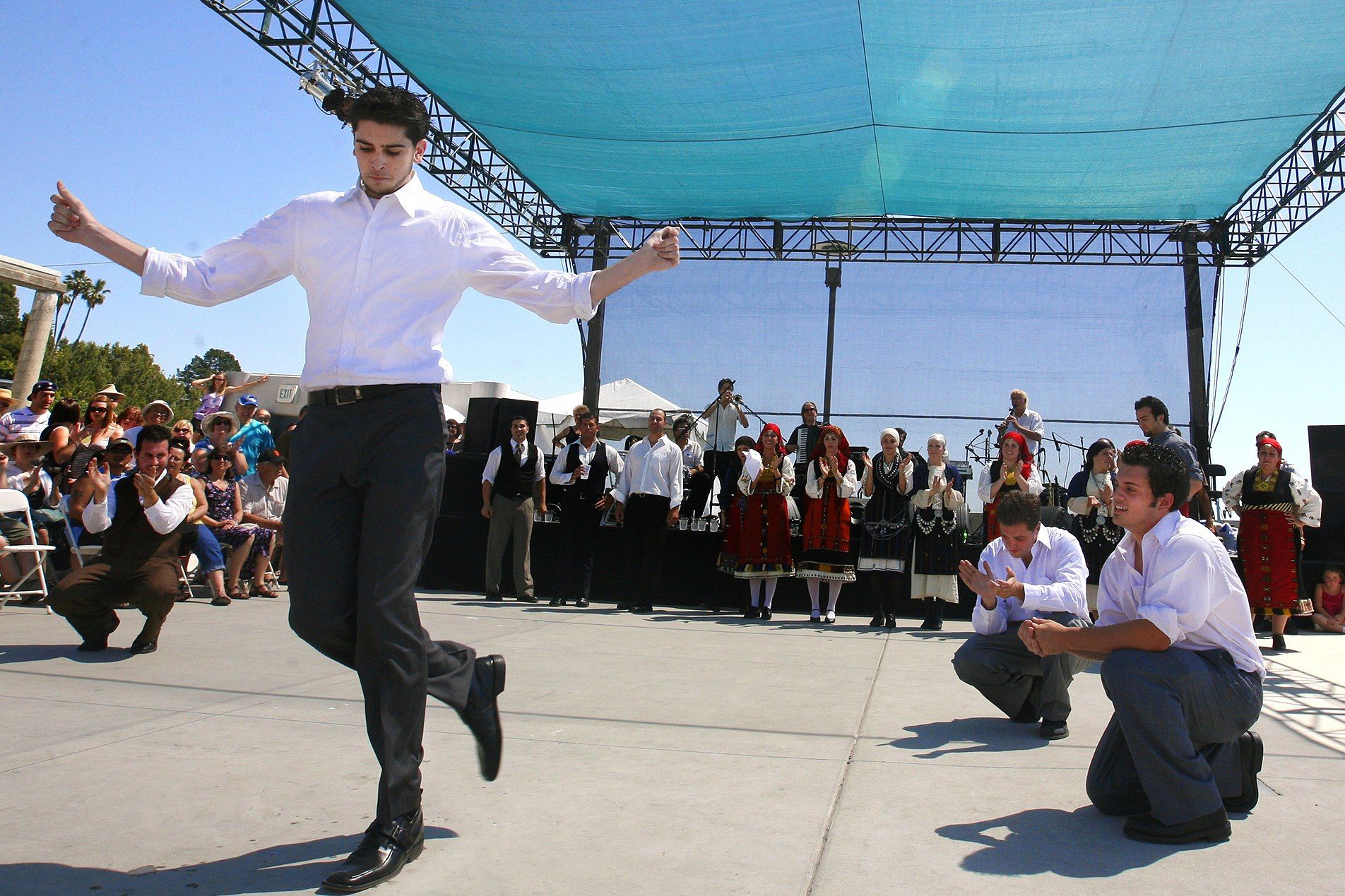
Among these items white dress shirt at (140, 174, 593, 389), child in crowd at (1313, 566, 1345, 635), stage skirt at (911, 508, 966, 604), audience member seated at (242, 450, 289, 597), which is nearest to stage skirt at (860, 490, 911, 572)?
stage skirt at (911, 508, 966, 604)

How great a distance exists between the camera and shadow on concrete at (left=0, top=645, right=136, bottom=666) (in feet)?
14.2

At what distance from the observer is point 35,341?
42.9 ft

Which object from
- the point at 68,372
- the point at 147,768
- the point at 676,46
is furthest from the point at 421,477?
the point at 68,372

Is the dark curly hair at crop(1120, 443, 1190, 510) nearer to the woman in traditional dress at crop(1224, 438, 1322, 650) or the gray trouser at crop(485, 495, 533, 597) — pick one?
the woman in traditional dress at crop(1224, 438, 1322, 650)

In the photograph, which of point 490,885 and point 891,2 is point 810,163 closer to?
point 891,2

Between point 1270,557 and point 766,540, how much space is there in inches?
141

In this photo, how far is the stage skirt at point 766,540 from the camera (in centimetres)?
788

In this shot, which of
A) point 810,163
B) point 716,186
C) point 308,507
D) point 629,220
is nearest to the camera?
point 308,507

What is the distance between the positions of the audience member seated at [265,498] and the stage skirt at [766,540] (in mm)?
3544

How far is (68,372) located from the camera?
4356cm

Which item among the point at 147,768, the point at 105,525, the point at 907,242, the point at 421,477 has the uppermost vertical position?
the point at 907,242

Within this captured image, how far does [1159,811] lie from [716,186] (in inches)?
420

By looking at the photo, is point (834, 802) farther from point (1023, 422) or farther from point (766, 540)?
point (1023, 422)

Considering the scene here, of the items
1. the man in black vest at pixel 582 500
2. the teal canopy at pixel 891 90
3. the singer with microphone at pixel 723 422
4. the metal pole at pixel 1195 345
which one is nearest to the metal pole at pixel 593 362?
the teal canopy at pixel 891 90
